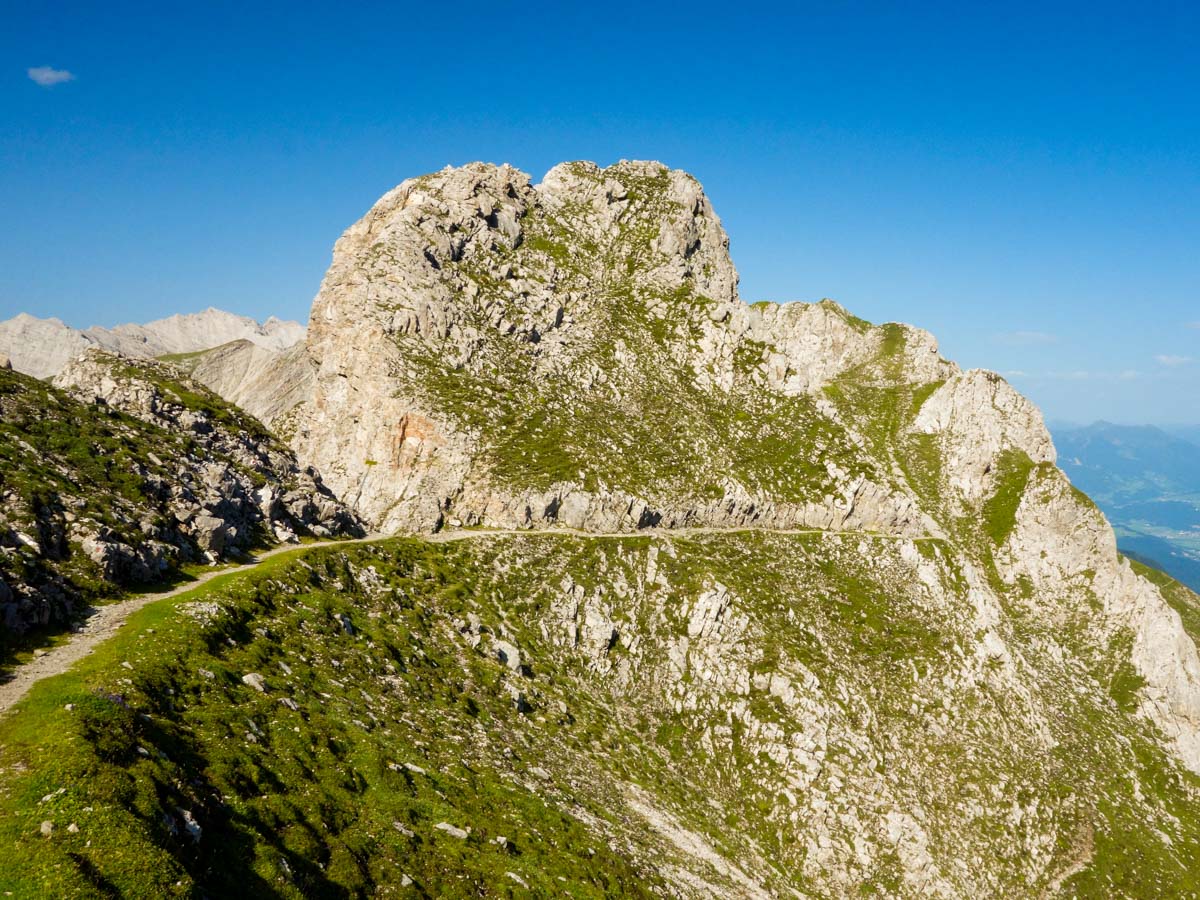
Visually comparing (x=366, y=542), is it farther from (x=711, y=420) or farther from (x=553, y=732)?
(x=711, y=420)

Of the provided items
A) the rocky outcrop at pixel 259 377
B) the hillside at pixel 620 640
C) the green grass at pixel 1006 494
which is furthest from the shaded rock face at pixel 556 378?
the rocky outcrop at pixel 259 377

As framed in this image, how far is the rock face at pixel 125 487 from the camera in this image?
111ft

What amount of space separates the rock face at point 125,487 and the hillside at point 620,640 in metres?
6.54

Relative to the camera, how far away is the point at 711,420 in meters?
99.4

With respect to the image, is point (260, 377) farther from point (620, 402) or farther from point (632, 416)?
point (632, 416)

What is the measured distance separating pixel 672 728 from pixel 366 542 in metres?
38.2

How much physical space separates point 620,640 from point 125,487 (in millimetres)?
48810

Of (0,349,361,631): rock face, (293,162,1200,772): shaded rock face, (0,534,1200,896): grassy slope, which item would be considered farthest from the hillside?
(0,349,361,631): rock face

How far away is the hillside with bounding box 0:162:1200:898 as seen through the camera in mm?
24141

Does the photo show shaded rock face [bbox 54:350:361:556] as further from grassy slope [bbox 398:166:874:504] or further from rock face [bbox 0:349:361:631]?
grassy slope [bbox 398:166:874:504]

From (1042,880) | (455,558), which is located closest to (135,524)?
(455,558)

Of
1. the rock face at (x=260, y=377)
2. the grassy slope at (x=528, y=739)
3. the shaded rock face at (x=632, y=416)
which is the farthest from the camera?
the rock face at (x=260, y=377)

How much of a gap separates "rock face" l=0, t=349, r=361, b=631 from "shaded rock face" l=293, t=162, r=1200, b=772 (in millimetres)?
16059

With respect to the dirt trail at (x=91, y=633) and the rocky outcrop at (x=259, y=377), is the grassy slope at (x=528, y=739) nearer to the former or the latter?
the dirt trail at (x=91, y=633)
